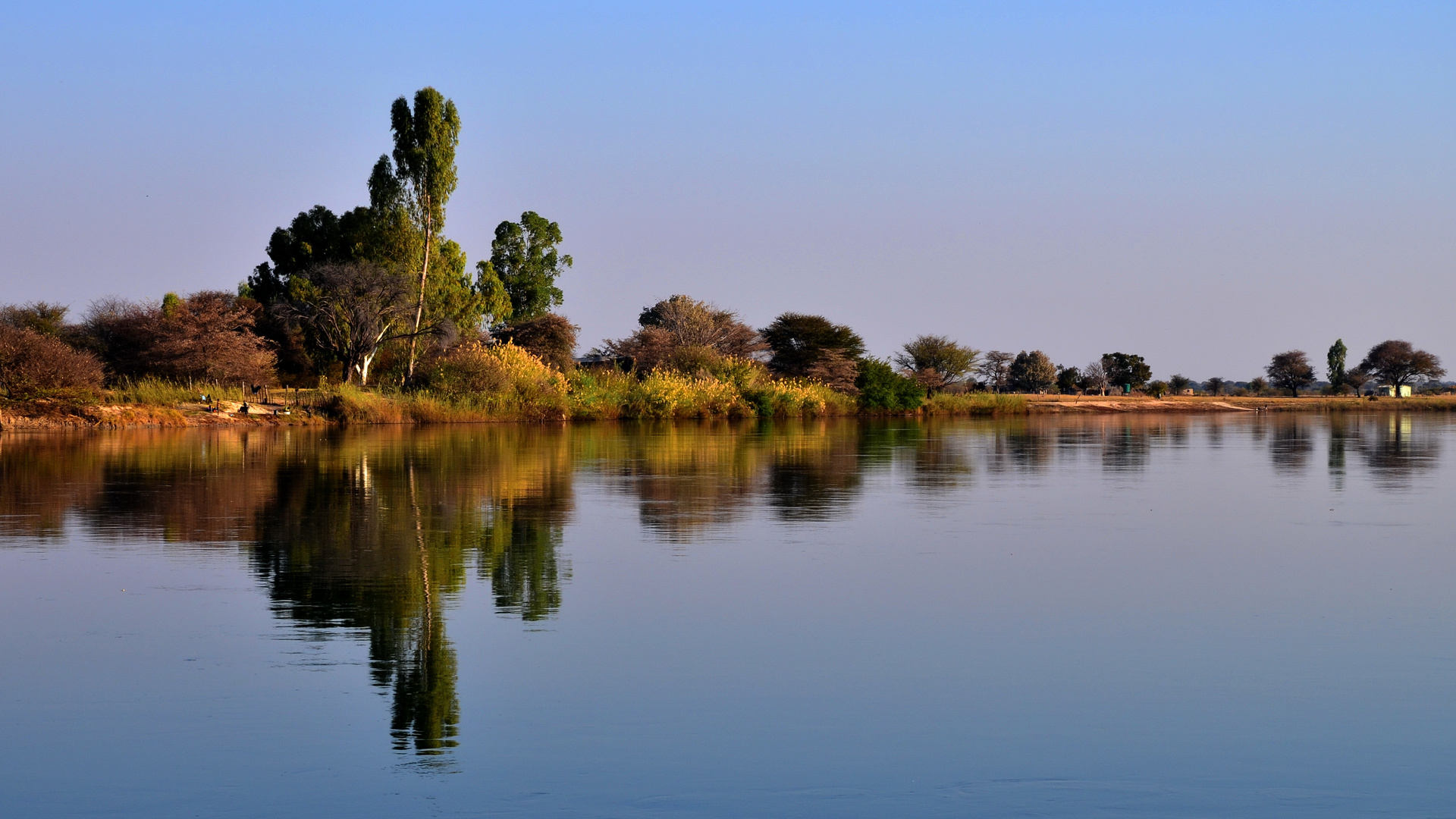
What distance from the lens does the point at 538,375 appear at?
46406 mm

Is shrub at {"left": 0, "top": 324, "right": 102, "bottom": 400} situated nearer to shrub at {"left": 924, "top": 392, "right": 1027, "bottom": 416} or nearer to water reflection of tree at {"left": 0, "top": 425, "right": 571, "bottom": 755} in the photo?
water reflection of tree at {"left": 0, "top": 425, "right": 571, "bottom": 755}

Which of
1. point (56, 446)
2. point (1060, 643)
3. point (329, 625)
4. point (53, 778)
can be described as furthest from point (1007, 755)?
point (56, 446)

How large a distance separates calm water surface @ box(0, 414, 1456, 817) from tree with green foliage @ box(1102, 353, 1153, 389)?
90709mm

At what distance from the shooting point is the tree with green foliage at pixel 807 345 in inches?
2574

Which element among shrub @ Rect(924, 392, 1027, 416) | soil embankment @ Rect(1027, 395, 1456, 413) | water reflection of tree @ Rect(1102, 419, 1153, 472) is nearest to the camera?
water reflection of tree @ Rect(1102, 419, 1153, 472)

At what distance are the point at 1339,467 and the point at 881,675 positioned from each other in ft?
61.1

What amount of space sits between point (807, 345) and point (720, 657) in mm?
59921

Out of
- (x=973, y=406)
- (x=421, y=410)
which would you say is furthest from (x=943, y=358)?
(x=421, y=410)

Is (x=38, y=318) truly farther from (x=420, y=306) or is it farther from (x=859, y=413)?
(x=859, y=413)

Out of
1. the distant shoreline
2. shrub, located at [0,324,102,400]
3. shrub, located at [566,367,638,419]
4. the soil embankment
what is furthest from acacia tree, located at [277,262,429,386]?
the soil embankment

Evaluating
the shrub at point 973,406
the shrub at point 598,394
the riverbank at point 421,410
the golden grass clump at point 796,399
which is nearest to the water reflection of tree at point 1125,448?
the golden grass clump at point 796,399

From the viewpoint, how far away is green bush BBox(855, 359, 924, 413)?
64750 millimetres

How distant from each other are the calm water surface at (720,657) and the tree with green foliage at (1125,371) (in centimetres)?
9071

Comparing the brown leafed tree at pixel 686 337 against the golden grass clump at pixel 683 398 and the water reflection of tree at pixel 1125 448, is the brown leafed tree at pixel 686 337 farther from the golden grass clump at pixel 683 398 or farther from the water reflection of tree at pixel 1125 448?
the water reflection of tree at pixel 1125 448
